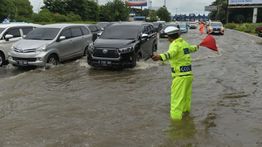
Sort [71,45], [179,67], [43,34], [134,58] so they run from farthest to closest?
[71,45], [43,34], [134,58], [179,67]

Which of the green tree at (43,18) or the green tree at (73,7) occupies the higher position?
the green tree at (73,7)

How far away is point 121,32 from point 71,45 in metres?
2.17

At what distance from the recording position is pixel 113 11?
6162 centimetres

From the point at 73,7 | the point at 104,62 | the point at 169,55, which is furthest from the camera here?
the point at 73,7

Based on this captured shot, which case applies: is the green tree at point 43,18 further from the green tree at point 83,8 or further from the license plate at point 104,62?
the license plate at point 104,62

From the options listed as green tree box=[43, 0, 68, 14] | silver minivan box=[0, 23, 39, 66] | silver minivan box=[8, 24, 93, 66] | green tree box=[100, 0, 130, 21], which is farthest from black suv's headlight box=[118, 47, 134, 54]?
green tree box=[100, 0, 130, 21]

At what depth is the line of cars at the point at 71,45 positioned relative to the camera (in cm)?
1251

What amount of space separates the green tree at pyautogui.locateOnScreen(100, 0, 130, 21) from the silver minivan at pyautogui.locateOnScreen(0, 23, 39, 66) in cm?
4667

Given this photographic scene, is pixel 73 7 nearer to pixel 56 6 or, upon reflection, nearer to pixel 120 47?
pixel 56 6

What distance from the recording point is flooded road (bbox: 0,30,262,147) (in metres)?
6.03

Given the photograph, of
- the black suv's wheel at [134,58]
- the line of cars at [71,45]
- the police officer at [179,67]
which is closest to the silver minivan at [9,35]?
the line of cars at [71,45]

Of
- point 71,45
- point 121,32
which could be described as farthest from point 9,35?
point 121,32

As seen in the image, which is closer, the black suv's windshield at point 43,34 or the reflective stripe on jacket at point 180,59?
the reflective stripe on jacket at point 180,59

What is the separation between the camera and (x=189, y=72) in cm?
655
